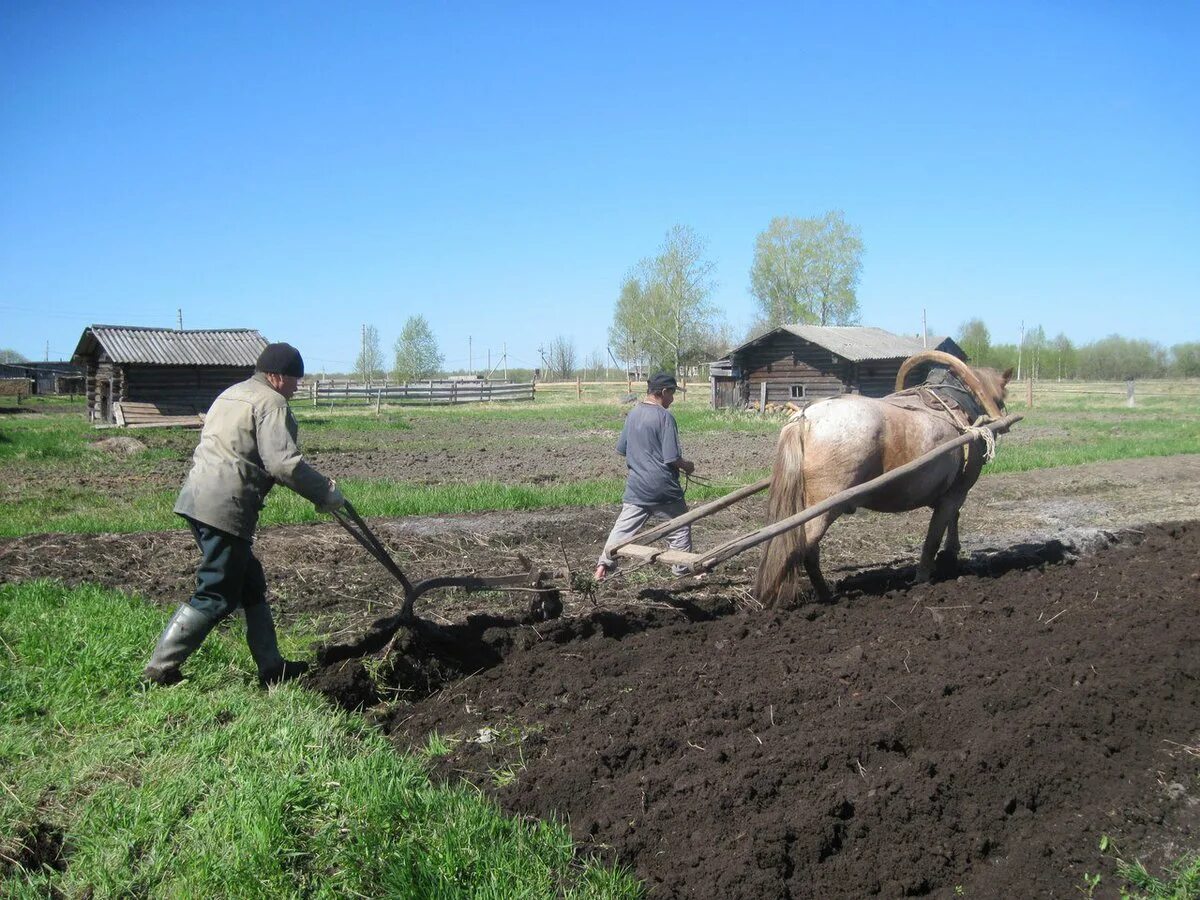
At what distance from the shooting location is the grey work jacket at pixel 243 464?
4.61m

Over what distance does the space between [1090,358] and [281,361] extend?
90.7m

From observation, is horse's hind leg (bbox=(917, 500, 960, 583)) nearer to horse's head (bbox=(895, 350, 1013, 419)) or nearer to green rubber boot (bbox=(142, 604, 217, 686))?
horse's head (bbox=(895, 350, 1013, 419))

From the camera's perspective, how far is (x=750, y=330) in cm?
7538

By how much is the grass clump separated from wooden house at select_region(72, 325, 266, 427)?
25799 millimetres

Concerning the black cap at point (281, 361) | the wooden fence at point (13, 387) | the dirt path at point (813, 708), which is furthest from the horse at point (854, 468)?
the wooden fence at point (13, 387)

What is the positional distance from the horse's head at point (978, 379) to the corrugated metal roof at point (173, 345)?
2599cm

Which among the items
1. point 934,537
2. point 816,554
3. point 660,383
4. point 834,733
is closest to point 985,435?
point 934,537

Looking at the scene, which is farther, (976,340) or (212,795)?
(976,340)

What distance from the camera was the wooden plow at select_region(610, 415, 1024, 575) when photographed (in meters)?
5.77

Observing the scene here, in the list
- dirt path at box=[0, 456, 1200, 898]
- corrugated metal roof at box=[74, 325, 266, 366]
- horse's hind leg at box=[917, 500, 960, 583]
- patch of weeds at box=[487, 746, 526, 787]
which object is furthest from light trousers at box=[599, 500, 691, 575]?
corrugated metal roof at box=[74, 325, 266, 366]

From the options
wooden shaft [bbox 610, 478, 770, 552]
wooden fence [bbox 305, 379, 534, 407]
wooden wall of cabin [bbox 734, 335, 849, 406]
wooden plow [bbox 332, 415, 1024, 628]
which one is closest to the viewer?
wooden plow [bbox 332, 415, 1024, 628]

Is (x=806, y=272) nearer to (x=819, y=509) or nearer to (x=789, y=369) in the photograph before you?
(x=789, y=369)

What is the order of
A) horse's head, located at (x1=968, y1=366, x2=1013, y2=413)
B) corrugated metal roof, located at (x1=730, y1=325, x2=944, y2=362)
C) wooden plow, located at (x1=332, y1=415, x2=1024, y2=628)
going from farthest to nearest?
corrugated metal roof, located at (x1=730, y1=325, x2=944, y2=362) → horse's head, located at (x1=968, y1=366, x2=1013, y2=413) → wooden plow, located at (x1=332, y1=415, x2=1024, y2=628)

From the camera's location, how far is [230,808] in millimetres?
3418
